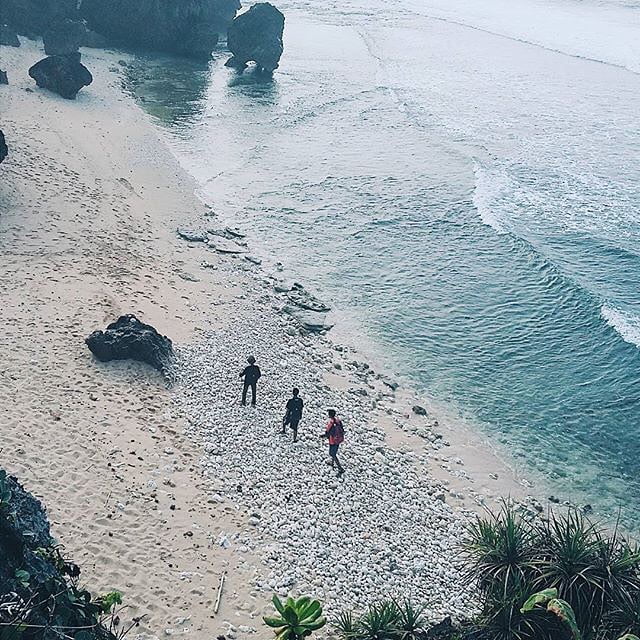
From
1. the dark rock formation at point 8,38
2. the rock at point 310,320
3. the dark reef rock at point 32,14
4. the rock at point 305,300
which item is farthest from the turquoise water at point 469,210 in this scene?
the dark rock formation at point 8,38

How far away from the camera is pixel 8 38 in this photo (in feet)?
183

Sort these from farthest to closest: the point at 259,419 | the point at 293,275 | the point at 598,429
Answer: the point at 293,275 → the point at 598,429 → the point at 259,419

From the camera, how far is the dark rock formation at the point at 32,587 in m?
8.59

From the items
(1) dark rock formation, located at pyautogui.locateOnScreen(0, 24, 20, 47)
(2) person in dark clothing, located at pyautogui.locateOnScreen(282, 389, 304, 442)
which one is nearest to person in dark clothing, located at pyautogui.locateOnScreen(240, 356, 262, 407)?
(2) person in dark clothing, located at pyautogui.locateOnScreen(282, 389, 304, 442)

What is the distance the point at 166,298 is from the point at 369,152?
88.0 ft

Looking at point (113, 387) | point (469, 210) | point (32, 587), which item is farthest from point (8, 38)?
point (32, 587)

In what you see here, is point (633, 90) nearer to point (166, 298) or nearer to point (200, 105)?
point (200, 105)

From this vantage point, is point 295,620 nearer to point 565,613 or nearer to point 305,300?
point 565,613

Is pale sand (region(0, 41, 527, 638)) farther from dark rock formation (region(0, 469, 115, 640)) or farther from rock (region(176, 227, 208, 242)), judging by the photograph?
dark rock formation (region(0, 469, 115, 640))

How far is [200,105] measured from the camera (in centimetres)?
5562

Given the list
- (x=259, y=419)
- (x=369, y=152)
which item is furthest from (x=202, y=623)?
(x=369, y=152)

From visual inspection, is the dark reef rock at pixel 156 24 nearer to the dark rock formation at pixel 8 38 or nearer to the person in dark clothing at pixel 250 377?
the dark rock formation at pixel 8 38

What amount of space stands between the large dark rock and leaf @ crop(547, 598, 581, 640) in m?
63.4

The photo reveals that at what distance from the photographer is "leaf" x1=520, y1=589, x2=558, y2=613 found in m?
11.1
